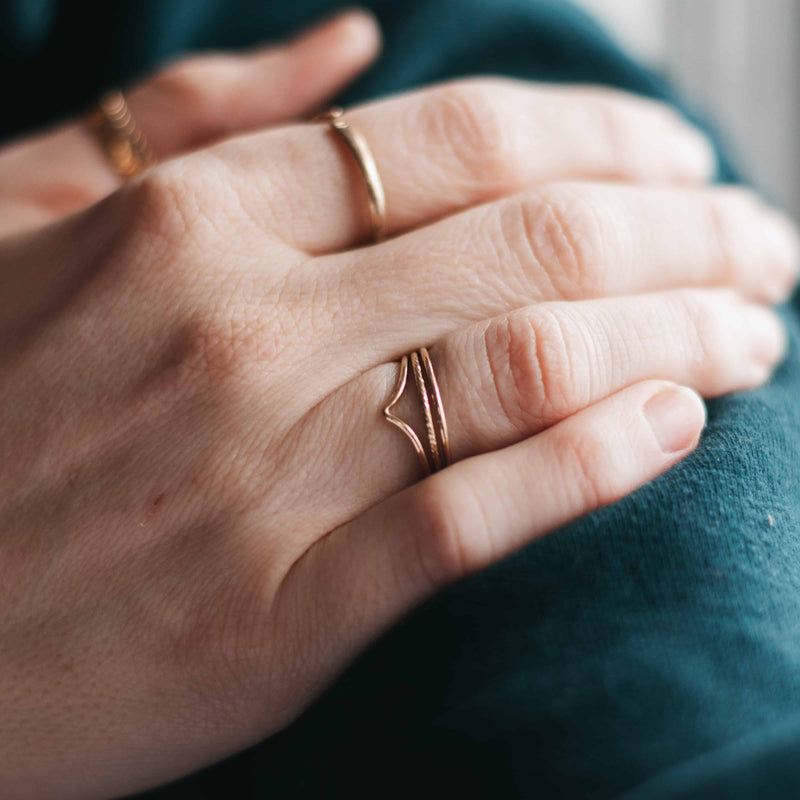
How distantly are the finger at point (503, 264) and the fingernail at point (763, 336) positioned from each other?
71mm

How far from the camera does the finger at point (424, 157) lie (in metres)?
0.64

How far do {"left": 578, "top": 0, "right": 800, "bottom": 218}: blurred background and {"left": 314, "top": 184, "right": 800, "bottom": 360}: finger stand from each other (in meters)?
0.84

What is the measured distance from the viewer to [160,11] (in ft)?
3.13

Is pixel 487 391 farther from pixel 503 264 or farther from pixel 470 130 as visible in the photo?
pixel 470 130

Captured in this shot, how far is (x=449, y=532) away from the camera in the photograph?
51 centimetres

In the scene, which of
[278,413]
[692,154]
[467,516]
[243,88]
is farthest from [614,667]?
[243,88]

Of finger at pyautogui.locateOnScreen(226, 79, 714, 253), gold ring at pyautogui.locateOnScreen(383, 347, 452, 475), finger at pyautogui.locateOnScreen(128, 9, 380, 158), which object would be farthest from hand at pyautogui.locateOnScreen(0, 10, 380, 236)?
gold ring at pyautogui.locateOnScreen(383, 347, 452, 475)

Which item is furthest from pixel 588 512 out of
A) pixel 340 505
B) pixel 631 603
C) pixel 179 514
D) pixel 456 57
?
pixel 456 57

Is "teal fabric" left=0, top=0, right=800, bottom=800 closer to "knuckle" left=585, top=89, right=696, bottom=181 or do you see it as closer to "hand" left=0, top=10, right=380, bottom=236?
"knuckle" left=585, top=89, right=696, bottom=181

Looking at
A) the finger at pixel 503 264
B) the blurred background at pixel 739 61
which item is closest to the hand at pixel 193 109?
the finger at pixel 503 264

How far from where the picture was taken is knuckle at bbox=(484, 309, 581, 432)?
55cm

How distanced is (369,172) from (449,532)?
11.7 inches

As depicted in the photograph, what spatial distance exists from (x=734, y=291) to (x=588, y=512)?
322 mm

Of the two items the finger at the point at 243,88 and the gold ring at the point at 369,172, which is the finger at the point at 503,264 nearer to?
the gold ring at the point at 369,172
